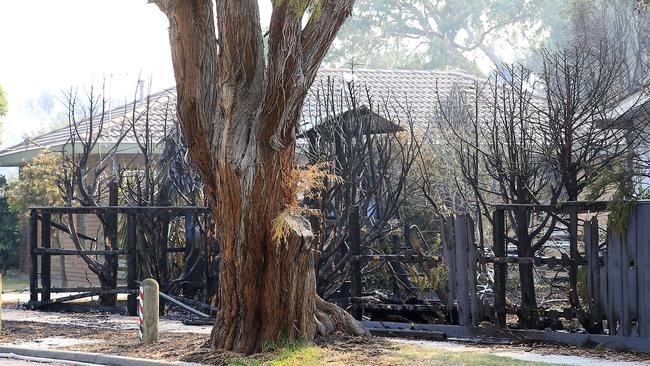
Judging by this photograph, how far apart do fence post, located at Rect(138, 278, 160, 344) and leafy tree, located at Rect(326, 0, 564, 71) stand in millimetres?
47774

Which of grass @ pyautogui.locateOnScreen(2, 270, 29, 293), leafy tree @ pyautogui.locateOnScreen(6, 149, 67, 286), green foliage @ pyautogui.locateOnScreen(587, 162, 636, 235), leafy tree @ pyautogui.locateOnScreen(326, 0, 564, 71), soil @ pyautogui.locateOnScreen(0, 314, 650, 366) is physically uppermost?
leafy tree @ pyautogui.locateOnScreen(326, 0, 564, 71)

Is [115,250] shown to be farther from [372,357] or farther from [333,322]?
[372,357]

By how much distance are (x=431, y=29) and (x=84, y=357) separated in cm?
5149

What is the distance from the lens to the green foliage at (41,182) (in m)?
30.1

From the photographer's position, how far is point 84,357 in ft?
47.1

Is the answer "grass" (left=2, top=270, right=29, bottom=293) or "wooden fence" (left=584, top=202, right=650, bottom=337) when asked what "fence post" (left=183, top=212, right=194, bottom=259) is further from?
"wooden fence" (left=584, top=202, right=650, bottom=337)

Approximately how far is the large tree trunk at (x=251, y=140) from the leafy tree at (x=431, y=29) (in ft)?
160


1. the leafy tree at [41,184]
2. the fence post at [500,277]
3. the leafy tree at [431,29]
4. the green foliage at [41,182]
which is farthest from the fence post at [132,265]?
the leafy tree at [431,29]

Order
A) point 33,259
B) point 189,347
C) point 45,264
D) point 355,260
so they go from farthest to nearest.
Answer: point 45,264 → point 33,259 → point 355,260 → point 189,347

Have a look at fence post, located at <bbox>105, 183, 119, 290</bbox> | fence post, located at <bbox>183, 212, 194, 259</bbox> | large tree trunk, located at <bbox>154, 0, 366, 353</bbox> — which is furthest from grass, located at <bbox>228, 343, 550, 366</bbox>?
fence post, located at <bbox>105, 183, 119, 290</bbox>

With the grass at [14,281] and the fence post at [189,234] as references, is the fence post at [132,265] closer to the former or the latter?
the fence post at [189,234]

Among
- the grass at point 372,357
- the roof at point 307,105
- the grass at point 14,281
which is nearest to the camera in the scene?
the grass at point 372,357

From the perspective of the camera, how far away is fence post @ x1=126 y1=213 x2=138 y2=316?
19859 millimetres

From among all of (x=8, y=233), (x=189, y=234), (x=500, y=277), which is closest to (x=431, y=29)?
(x=8, y=233)
